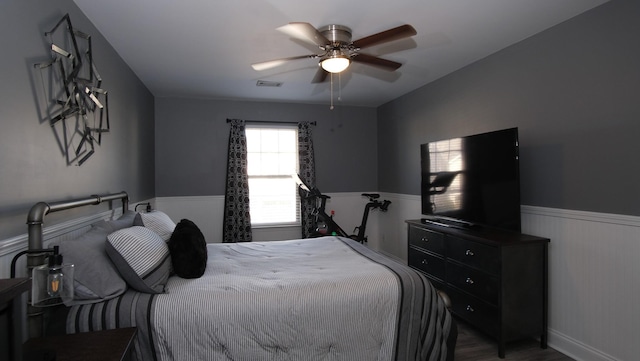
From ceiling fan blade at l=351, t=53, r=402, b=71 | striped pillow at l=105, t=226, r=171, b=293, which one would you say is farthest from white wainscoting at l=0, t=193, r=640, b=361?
ceiling fan blade at l=351, t=53, r=402, b=71

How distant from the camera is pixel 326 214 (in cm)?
515

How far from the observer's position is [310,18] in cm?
251

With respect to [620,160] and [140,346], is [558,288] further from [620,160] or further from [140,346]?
[140,346]

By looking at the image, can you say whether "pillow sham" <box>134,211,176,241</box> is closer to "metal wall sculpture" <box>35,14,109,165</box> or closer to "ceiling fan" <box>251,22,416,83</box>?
"metal wall sculpture" <box>35,14,109,165</box>

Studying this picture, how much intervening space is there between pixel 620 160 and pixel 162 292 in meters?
3.03

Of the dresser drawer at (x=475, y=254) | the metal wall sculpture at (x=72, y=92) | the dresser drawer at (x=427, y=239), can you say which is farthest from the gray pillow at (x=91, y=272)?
the dresser drawer at (x=427, y=239)

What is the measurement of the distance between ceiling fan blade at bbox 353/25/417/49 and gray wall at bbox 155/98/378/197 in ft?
9.99

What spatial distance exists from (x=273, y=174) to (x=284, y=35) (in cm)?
273

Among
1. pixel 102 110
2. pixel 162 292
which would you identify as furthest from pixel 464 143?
pixel 102 110

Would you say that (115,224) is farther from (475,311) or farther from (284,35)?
(475,311)

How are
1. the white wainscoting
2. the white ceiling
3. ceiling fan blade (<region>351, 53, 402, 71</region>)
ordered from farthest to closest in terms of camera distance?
ceiling fan blade (<region>351, 53, 402, 71</region>)
the white ceiling
the white wainscoting

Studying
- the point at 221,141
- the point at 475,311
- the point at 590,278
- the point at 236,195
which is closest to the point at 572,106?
the point at 590,278

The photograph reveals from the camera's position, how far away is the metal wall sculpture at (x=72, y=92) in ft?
A: 6.16

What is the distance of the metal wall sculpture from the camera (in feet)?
6.16
